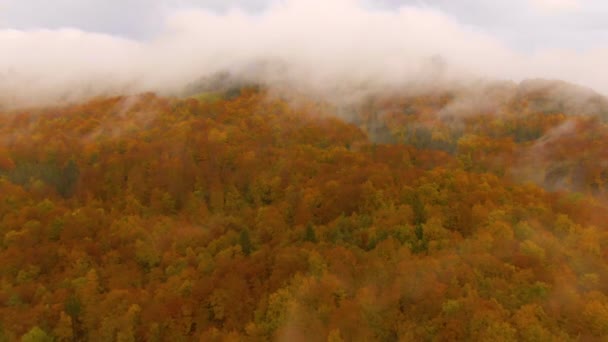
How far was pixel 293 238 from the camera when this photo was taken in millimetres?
85562

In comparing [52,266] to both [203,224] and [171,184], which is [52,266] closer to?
[203,224]

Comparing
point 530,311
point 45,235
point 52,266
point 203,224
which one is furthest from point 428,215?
point 45,235

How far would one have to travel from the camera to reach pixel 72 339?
64812 mm

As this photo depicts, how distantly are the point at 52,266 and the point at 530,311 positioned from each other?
286ft

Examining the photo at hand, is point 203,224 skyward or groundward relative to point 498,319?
groundward

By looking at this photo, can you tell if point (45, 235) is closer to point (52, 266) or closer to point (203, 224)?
point (52, 266)

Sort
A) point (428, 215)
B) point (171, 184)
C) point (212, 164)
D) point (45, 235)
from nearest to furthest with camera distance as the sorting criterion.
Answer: point (428, 215) → point (45, 235) → point (171, 184) → point (212, 164)

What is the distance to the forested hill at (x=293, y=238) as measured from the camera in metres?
58.4

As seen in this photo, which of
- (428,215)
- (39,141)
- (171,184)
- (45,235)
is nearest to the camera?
(428,215)

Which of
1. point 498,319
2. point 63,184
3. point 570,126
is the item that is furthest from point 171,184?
point 570,126

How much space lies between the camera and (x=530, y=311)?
53781mm

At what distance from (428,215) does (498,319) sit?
31743mm

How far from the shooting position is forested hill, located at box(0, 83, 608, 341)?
58406mm

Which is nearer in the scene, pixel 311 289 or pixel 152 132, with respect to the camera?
pixel 311 289
